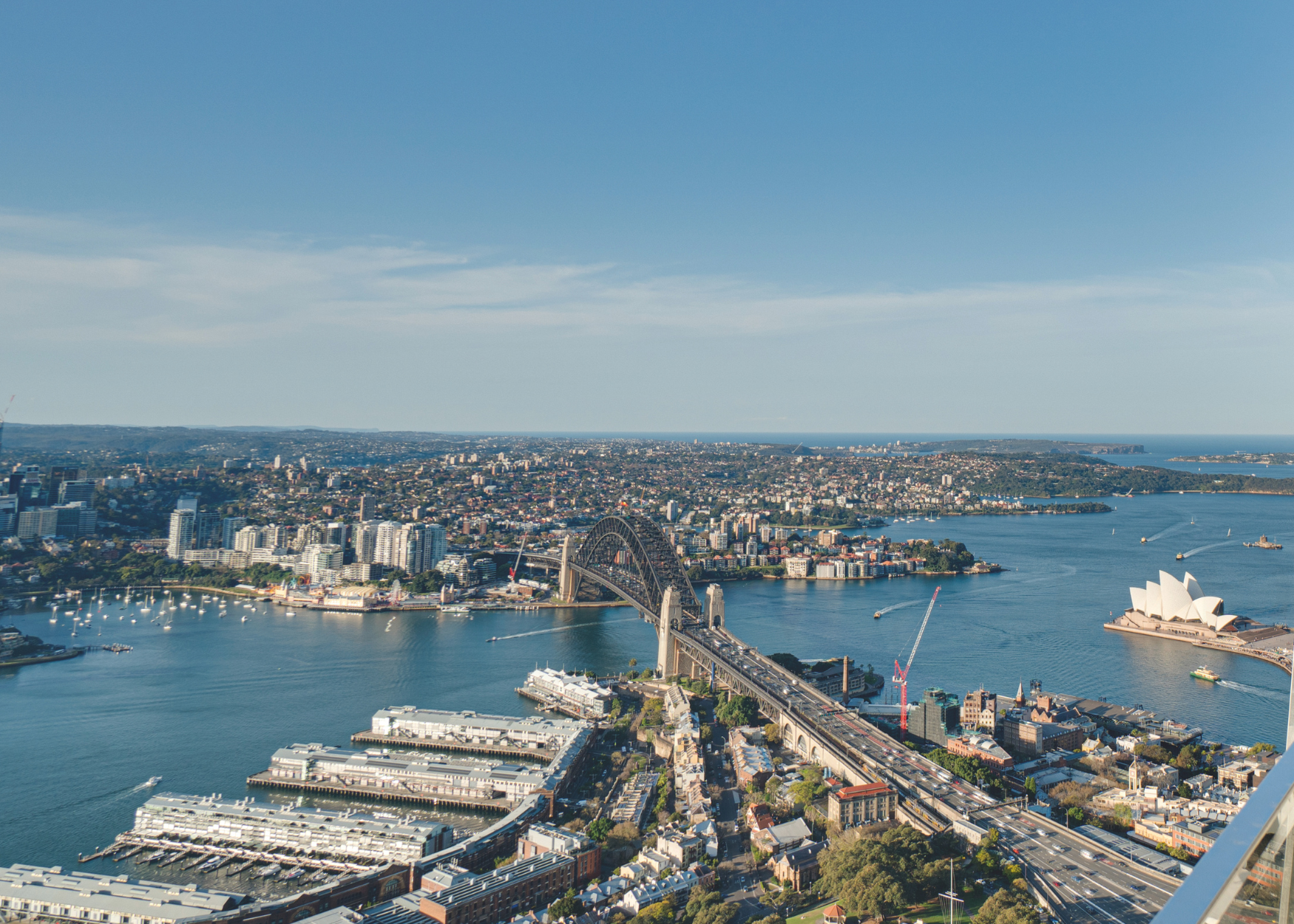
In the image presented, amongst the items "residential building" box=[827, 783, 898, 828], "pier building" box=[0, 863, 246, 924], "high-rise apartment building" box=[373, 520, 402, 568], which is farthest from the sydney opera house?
"high-rise apartment building" box=[373, 520, 402, 568]

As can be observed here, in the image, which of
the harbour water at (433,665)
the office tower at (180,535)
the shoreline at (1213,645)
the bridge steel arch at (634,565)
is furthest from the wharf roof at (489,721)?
the office tower at (180,535)

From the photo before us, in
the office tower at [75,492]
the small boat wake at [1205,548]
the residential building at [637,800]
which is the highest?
the office tower at [75,492]

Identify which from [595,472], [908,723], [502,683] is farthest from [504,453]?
[908,723]

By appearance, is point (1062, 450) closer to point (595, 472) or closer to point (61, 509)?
point (595, 472)

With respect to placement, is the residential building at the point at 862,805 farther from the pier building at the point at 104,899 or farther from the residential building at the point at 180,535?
the residential building at the point at 180,535

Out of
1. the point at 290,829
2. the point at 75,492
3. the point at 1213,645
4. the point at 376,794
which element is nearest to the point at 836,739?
the point at 376,794

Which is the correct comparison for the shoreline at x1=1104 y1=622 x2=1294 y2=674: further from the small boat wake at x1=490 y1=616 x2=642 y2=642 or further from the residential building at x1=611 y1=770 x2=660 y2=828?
the residential building at x1=611 y1=770 x2=660 y2=828

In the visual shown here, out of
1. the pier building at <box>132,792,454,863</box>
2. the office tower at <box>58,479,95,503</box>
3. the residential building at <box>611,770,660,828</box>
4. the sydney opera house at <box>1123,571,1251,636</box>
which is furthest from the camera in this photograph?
the office tower at <box>58,479,95,503</box>
